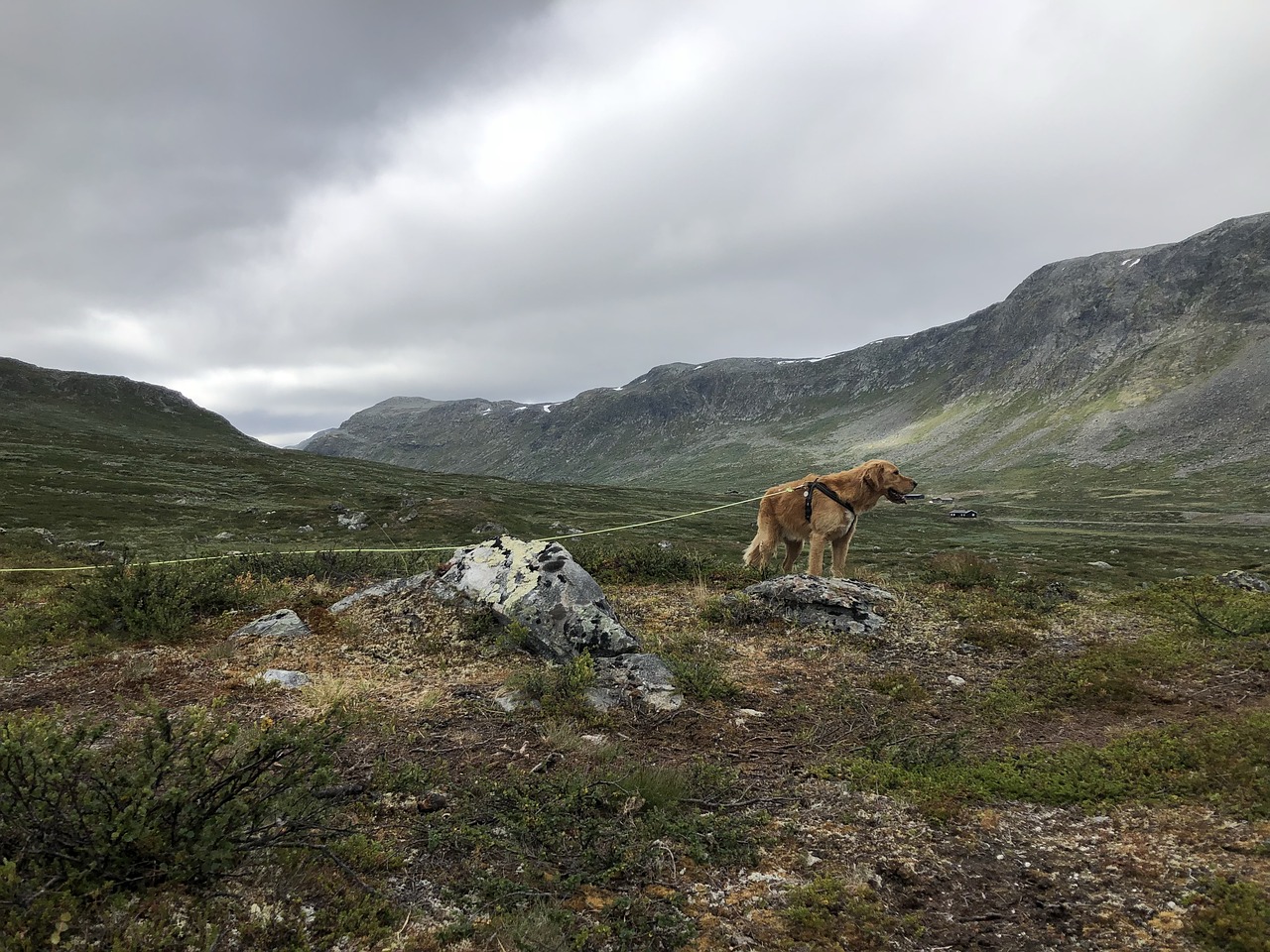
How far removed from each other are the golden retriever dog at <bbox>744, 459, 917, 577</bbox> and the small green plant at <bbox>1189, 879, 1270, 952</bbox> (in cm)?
867

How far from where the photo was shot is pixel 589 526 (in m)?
63.9

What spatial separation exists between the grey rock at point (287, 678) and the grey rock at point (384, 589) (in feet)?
9.40

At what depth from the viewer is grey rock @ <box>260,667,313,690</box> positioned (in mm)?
7020

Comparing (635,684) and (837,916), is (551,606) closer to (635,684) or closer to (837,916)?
(635,684)

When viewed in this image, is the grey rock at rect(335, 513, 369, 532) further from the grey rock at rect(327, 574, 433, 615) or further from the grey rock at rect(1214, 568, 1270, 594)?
the grey rock at rect(1214, 568, 1270, 594)

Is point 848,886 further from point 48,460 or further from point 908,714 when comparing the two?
point 48,460

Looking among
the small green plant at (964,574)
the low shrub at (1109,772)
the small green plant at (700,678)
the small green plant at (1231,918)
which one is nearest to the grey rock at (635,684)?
the small green plant at (700,678)

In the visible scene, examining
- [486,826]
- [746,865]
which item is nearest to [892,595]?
[746,865]

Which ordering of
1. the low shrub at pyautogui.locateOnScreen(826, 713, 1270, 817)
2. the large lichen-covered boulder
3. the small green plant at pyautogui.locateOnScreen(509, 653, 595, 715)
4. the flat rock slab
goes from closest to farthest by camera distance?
1. the low shrub at pyautogui.locateOnScreen(826, 713, 1270, 817)
2. the small green plant at pyautogui.locateOnScreen(509, 653, 595, 715)
3. the large lichen-covered boulder
4. the flat rock slab

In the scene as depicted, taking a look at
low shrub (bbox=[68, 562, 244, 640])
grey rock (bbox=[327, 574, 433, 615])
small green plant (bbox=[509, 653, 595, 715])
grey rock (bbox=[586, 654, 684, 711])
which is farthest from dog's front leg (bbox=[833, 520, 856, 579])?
low shrub (bbox=[68, 562, 244, 640])

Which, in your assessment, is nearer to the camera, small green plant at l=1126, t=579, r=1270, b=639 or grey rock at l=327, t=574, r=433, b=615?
small green plant at l=1126, t=579, r=1270, b=639

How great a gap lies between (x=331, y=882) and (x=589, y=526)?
60428 mm

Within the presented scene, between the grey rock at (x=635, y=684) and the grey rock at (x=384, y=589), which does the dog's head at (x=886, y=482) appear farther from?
the grey rock at (x=384, y=589)

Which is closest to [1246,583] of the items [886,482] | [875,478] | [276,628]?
[886,482]
